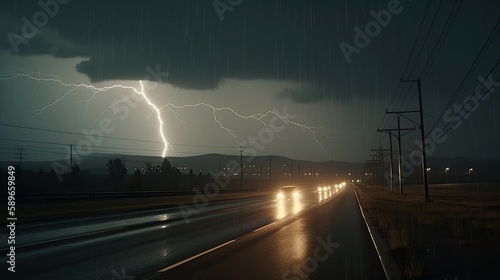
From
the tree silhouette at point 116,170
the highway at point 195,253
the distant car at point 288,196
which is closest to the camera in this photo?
the highway at point 195,253

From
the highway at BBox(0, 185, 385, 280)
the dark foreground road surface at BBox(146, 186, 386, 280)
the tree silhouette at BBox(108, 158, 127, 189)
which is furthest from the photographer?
the tree silhouette at BBox(108, 158, 127, 189)

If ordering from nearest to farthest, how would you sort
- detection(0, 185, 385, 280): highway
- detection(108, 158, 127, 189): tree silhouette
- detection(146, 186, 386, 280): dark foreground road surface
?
detection(146, 186, 386, 280): dark foreground road surface, detection(0, 185, 385, 280): highway, detection(108, 158, 127, 189): tree silhouette

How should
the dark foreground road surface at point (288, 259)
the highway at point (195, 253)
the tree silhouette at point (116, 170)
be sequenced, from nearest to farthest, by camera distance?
the dark foreground road surface at point (288, 259), the highway at point (195, 253), the tree silhouette at point (116, 170)

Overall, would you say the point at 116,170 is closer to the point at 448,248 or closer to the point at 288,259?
the point at 288,259

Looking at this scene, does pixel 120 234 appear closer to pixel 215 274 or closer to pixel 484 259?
pixel 215 274

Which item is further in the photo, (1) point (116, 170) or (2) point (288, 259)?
(1) point (116, 170)

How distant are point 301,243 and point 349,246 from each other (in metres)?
1.30

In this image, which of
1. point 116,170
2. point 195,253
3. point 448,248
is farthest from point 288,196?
point 116,170

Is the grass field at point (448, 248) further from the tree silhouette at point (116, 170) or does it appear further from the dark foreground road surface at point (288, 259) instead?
the tree silhouette at point (116, 170)

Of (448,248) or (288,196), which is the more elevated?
(448,248)

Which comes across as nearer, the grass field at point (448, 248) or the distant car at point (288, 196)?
the grass field at point (448, 248)

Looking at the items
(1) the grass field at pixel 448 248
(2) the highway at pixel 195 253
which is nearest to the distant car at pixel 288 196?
(1) the grass field at pixel 448 248

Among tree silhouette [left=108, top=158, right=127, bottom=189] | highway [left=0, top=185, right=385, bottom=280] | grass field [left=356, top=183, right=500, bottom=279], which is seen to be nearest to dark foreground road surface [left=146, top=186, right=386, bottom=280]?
highway [left=0, top=185, right=385, bottom=280]

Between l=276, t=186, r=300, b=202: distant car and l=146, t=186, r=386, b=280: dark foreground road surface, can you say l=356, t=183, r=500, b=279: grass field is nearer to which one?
l=146, t=186, r=386, b=280: dark foreground road surface
